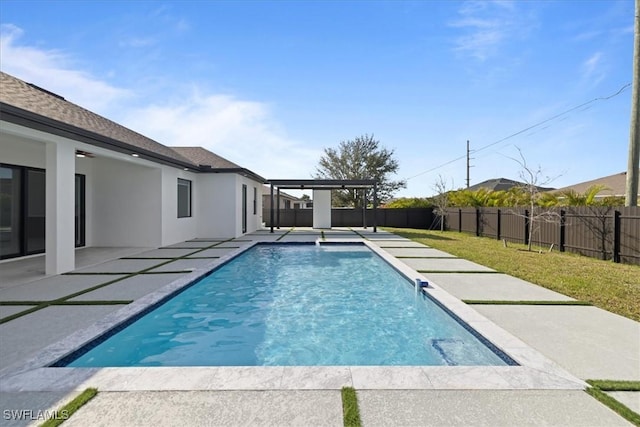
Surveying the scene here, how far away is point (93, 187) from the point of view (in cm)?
1131

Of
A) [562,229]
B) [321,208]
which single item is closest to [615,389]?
[562,229]

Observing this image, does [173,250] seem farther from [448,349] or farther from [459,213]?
[459,213]

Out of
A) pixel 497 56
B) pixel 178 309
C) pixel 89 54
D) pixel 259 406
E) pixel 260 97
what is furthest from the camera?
pixel 260 97

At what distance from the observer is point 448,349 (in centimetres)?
383

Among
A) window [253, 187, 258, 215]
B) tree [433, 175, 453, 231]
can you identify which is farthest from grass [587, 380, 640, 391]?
tree [433, 175, 453, 231]

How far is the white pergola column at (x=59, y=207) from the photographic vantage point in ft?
21.7

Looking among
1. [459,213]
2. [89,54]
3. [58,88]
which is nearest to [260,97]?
[89,54]

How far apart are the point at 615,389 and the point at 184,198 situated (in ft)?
45.2

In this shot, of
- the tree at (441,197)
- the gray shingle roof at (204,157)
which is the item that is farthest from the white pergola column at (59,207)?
the tree at (441,197)

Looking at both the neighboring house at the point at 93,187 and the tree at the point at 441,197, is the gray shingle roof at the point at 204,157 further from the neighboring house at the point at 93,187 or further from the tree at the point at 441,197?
the tree at the point at 441,197

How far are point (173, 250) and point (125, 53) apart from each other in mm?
6563

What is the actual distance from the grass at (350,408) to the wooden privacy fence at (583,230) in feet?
32.5

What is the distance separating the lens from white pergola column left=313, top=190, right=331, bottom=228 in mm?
20969

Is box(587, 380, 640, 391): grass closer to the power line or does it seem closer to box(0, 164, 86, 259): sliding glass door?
box(0, 164, 86, 259): sliding glass door
